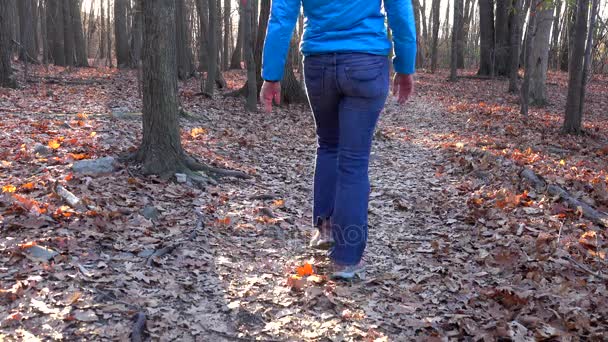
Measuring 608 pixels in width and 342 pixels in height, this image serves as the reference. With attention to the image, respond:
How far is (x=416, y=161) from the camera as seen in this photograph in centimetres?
777

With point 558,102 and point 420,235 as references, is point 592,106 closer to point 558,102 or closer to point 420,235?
point 558,102

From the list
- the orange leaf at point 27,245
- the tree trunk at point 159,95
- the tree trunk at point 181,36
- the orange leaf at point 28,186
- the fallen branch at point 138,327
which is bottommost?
the fallen branch at point 138,327

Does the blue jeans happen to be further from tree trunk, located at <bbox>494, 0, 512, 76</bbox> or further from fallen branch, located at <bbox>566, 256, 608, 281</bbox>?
tree trunk, located at <bbox>494, 0, 512, 76</bbox>

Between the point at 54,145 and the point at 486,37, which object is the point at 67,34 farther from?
the point at 486,37

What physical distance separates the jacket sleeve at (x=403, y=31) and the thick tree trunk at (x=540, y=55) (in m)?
10.6

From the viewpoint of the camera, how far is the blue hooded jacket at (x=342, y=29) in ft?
9.82

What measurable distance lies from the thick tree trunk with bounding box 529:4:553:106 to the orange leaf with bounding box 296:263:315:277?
432 inches

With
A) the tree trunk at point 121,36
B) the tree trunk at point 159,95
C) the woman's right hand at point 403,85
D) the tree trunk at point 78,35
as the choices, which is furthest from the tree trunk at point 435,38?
the woman's right hand at point 403,85

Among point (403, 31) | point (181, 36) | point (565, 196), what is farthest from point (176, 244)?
point (181, 36)

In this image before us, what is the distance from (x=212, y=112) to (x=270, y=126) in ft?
5.01

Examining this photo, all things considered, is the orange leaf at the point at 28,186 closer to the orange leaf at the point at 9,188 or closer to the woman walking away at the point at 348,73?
the orange leaf at the point at 9,188

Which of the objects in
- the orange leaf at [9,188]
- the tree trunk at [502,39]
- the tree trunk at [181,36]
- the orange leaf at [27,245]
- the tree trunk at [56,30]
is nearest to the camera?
the orange leaf at [27,245]

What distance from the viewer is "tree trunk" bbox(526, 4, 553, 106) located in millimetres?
13141

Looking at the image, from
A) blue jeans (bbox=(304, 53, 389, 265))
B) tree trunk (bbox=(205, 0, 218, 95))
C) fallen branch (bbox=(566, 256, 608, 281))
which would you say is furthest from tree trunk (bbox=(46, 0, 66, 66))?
fallen branch (bbox=(566, 256, 608, 281))
